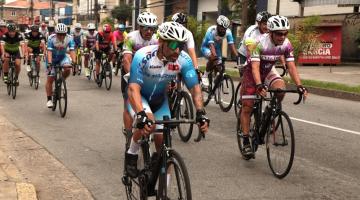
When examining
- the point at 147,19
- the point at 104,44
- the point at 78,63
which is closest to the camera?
the point at 147,19

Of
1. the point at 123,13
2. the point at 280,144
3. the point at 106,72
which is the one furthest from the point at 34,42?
the point at 123,13

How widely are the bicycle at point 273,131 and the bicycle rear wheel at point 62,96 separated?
16.4ft

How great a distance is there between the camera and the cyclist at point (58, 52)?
1132 cm

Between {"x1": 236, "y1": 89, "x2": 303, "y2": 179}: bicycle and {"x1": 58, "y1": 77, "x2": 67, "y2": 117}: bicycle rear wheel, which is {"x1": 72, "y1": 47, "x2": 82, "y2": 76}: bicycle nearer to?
{"x1": 58, "y1": 77, "x2": 67, "y2": 117}: bicycle rear wheel

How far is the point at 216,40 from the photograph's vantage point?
10914 mm

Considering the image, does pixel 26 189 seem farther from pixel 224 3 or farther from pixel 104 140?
pixel 224 3

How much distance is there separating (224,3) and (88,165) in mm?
29895

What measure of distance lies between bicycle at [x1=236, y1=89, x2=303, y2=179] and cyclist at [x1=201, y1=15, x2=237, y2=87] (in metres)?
3.87

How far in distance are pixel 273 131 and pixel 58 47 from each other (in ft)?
21.0

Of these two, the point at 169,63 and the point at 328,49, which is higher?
the point at 169,63

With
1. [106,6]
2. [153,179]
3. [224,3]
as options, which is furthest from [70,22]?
[153,179]

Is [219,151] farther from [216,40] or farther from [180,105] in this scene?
[216,40]

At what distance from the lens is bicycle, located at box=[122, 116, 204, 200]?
3.84m

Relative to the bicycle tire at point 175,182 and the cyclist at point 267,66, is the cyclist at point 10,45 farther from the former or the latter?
the bicycle tire at point 175,182
